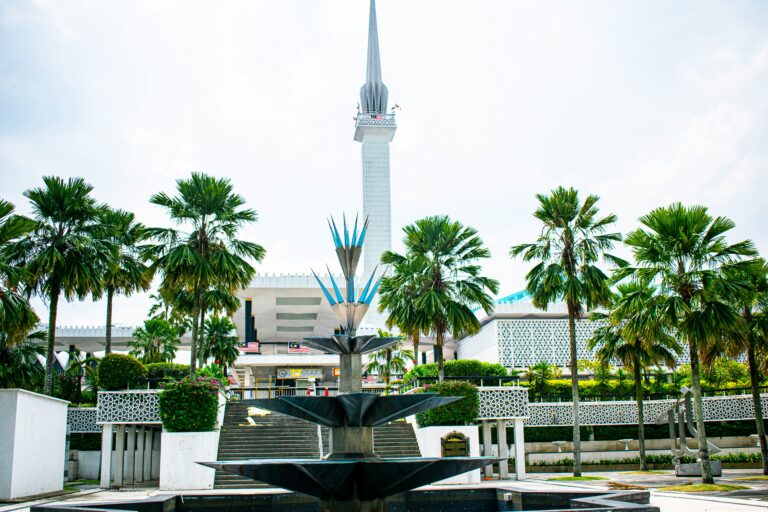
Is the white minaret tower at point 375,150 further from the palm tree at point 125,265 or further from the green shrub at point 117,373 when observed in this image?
the green shrub at point 117,373

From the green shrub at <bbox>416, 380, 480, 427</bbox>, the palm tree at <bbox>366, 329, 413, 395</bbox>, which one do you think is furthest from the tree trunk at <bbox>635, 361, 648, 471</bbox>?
the palm tree at <bbox>366, 329, 413, 395</bbox>

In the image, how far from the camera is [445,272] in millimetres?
26812

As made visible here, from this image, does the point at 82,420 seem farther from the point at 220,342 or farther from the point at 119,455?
Result: the point at 220,342

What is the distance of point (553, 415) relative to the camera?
1270 inches

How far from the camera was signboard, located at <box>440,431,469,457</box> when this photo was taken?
76.0ft

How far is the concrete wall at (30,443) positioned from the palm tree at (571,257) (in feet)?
51.2

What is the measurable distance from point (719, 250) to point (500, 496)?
11.0m

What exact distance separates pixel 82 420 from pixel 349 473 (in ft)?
72.3

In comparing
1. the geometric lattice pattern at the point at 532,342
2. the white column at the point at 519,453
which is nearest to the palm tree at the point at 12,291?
the white column at the point at 519,453

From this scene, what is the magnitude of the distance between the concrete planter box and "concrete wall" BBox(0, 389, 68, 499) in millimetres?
2930

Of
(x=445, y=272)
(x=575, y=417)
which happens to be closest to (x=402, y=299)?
(x=445, y=272)

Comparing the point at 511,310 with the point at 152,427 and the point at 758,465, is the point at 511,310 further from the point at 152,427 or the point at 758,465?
the point at 152,427

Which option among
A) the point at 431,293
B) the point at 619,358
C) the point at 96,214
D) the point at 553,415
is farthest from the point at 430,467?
the point at 553,415

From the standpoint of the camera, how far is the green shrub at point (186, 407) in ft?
72.0
